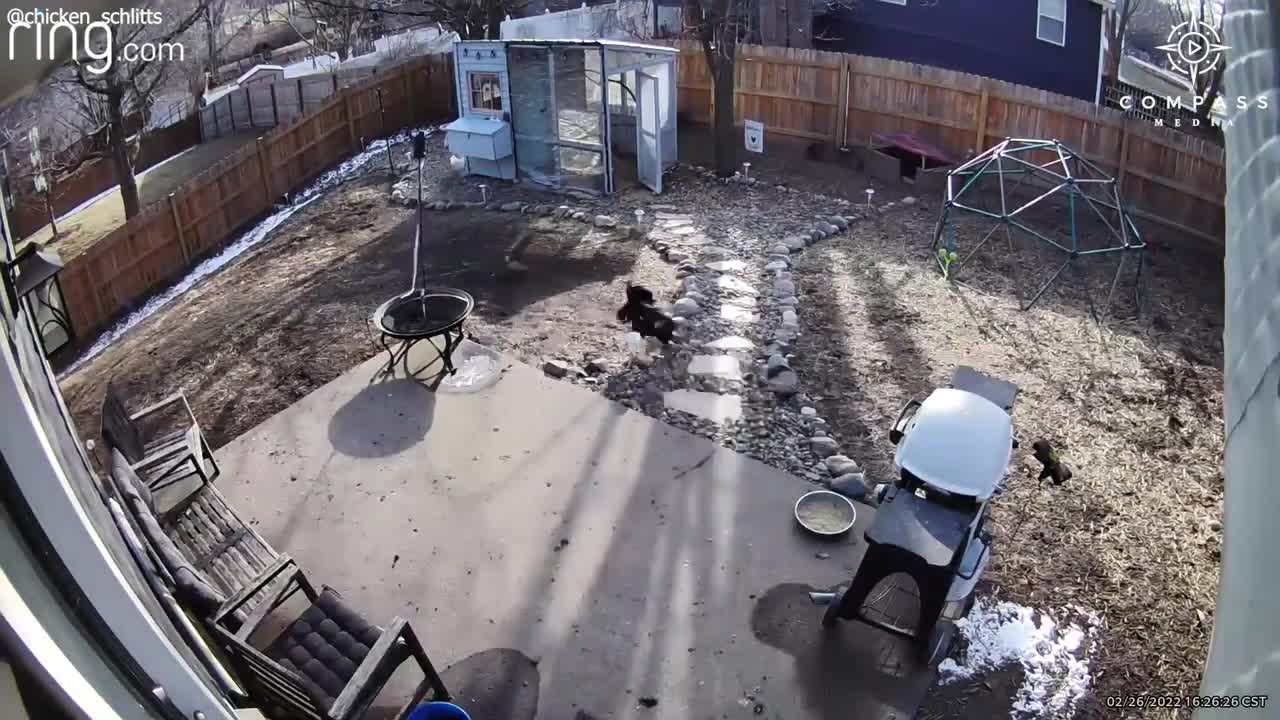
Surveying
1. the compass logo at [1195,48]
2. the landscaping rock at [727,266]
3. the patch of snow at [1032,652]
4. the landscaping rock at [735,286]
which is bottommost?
the patch of snow at [1032,652]

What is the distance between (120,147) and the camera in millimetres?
15039

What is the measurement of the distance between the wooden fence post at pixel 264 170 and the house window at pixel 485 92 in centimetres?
324

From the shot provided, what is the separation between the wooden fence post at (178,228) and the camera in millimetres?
12375

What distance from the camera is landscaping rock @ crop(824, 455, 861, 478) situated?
23.1 ft

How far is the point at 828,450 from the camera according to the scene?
7.28m

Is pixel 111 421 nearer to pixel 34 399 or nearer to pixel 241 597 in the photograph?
pixel 241 597

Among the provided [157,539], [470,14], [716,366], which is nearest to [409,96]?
[470,14]

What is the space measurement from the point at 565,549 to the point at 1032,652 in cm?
298

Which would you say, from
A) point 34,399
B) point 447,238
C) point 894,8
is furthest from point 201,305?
point 894,8

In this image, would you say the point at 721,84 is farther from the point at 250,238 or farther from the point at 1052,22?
the point at 250,238

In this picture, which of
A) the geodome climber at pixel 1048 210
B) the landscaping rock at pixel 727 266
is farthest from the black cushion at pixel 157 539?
the geodome climber at pixel 1048 210

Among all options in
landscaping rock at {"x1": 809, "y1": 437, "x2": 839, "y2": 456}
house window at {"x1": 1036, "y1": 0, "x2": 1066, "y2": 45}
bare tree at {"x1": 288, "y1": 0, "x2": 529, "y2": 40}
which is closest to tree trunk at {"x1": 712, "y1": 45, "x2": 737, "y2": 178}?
bare tree at {"x1": 288, "y1": 0, "x2": 529, "y2": 40}

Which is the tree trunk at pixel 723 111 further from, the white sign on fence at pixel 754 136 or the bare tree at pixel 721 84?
the white sign on fence at pixel 754 136

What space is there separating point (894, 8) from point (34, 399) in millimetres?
18859
